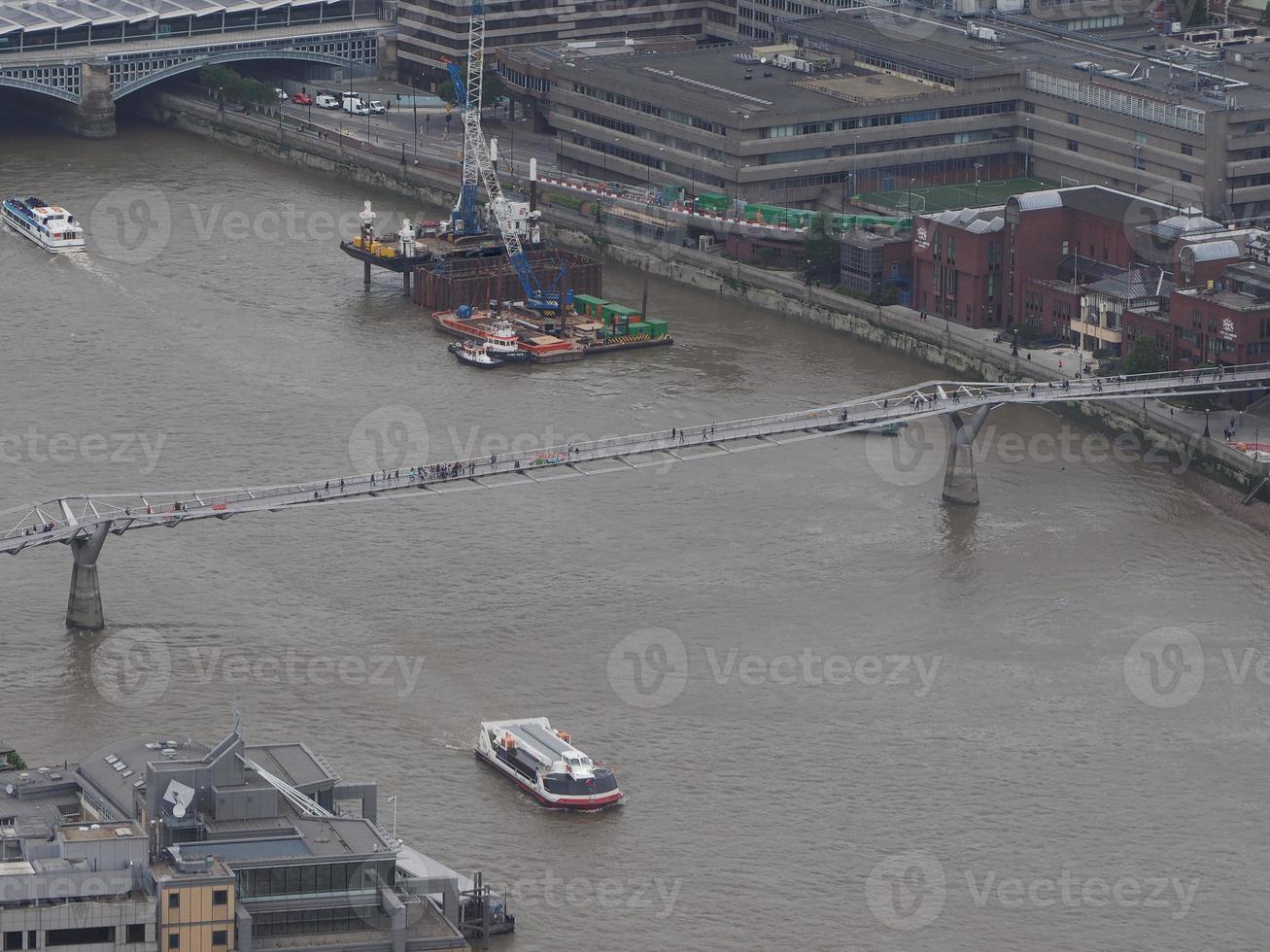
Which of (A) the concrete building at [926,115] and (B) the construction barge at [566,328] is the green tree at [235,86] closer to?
(A) the concrete building at [926,115]

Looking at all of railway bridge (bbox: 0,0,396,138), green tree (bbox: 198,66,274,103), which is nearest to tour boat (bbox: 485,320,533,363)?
green tree (bbox: 198,66,274,103)

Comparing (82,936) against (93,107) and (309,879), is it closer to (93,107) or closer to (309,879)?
(309,879)

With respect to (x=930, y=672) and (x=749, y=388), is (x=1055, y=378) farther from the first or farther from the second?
(x=930, y=672)

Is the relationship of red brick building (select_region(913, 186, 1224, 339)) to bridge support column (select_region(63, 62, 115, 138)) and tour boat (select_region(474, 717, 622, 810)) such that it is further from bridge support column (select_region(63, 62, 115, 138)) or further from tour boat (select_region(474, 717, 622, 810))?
bridge support column (select_region(63, 62, 115, 138))

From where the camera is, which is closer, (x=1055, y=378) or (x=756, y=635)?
(x=756, y=635)

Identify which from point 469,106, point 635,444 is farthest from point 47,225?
point 635,444

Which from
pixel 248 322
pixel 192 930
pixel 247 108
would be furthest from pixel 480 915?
pixel 247 108
